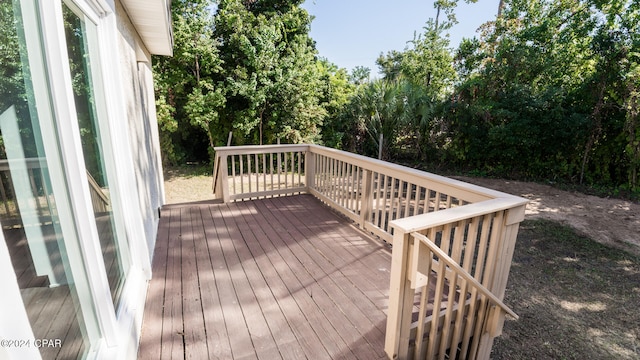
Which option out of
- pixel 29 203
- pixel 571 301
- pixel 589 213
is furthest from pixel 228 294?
pixel 589 213

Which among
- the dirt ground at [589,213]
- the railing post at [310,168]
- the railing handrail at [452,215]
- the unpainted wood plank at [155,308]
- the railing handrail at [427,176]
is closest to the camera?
the railing handrail at [452,215]

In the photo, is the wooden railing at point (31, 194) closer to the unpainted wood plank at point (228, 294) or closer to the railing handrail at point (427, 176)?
the unpainted wood plank at point (228, 294)

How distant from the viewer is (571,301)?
3562 mm

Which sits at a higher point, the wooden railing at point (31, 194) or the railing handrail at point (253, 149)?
the wooden railing at point (31, 194)

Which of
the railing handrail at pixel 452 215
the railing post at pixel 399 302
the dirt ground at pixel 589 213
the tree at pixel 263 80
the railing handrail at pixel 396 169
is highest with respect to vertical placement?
the tree at pixel 263 80

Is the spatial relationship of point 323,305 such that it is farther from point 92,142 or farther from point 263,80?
point 263,80

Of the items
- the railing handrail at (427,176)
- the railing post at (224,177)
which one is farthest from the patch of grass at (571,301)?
the railing post at (224,177)

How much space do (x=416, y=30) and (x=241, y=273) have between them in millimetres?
14908

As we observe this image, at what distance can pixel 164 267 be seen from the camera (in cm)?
285

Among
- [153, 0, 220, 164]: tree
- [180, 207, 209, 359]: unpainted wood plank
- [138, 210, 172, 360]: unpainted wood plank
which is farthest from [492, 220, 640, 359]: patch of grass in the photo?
[153, 0, 220, 164]: tree

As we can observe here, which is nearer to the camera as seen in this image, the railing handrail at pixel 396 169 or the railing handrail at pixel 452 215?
the railing handrail at pixel 452 215

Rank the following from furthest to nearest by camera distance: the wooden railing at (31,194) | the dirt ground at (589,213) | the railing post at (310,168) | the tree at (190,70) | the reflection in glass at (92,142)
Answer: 1. the tree at (190,70)
2. the dirt ground at (589,213)
3. the railing post at (310,168)
4. the reflection in glass at (92,142)
5. the wooden railing at (31,194)

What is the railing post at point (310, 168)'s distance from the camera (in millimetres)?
4833

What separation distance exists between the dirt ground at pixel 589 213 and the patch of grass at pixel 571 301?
438mm
